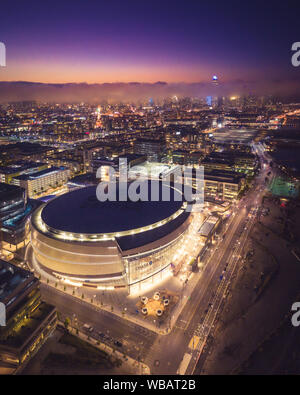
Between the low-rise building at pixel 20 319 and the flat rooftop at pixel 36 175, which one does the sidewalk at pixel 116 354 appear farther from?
the flat rooftop at pixel 36 175

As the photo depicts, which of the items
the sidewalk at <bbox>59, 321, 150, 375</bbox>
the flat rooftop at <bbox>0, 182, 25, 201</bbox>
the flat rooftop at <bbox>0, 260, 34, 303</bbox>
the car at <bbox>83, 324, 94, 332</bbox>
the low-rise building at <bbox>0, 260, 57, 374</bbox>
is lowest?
the sidewalk at <bbox>59, 321, 150, 375</bbox>

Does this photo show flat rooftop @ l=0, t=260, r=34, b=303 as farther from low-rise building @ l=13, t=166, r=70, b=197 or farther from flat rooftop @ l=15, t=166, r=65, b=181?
flat rooftop @ l=15, t=166, r=65, b=181

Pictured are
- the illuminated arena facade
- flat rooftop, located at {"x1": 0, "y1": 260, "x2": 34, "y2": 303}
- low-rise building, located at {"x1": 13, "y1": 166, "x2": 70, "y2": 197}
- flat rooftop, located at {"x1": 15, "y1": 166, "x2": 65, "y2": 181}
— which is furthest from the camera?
flat rooftop, located at {"x1": 15, "y1": 166, "x2": 65, "y2": 181}

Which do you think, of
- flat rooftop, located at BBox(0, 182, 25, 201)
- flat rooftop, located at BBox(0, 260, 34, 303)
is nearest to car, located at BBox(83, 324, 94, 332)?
→ flat rooftop, located at BBox(0, 260, 34, 303)

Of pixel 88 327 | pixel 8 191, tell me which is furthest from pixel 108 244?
pixel 8 191

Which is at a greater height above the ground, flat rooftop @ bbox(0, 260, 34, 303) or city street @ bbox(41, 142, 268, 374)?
flat rooftop @ bbox(0, 260, 34, 303)

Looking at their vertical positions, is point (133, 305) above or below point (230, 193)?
below
